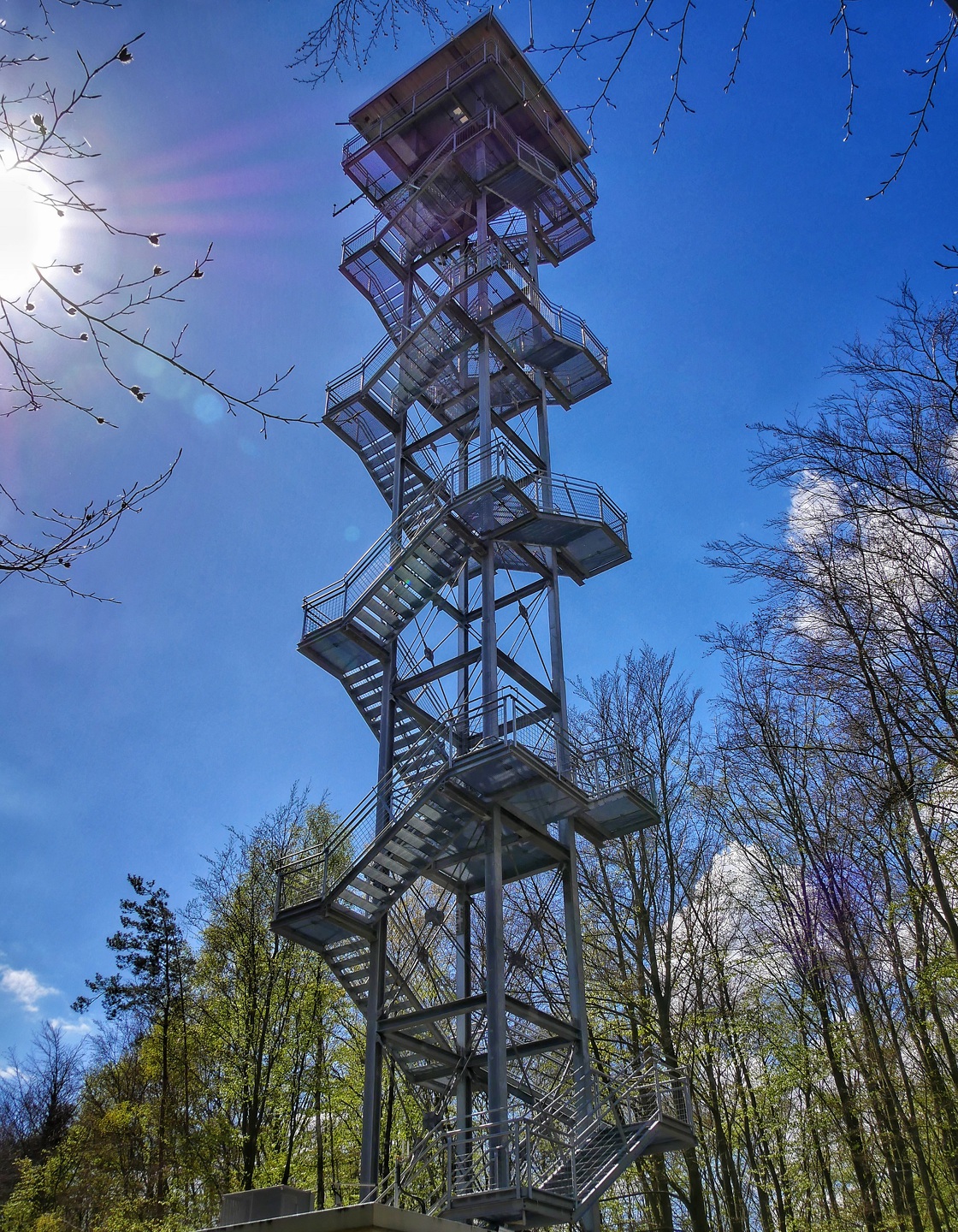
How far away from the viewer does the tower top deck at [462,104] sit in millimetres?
22109

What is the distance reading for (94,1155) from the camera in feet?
86.0

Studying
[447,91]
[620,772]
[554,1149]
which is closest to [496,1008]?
[554,1149]

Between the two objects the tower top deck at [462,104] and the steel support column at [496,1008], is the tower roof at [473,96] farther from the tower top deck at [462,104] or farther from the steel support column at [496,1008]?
the steel support column at [496,1008]

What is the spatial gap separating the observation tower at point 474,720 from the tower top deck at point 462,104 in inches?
2.4

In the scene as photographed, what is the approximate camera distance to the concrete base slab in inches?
257

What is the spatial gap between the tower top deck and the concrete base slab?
20902mm

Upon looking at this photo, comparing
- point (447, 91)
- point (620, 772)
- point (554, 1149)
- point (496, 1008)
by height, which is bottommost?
point (554, 1149)

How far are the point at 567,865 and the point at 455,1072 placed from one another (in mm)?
3632

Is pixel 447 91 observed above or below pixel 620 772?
above

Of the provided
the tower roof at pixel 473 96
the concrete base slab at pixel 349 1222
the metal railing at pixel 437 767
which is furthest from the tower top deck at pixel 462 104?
the concrete base slab at pixel 349 1222

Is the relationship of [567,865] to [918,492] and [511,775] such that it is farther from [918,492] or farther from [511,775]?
[918,492]

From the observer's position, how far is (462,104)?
22.7 metres

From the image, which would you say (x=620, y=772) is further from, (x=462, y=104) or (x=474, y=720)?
(x=462, y=104)

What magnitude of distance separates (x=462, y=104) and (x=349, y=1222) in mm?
22766
